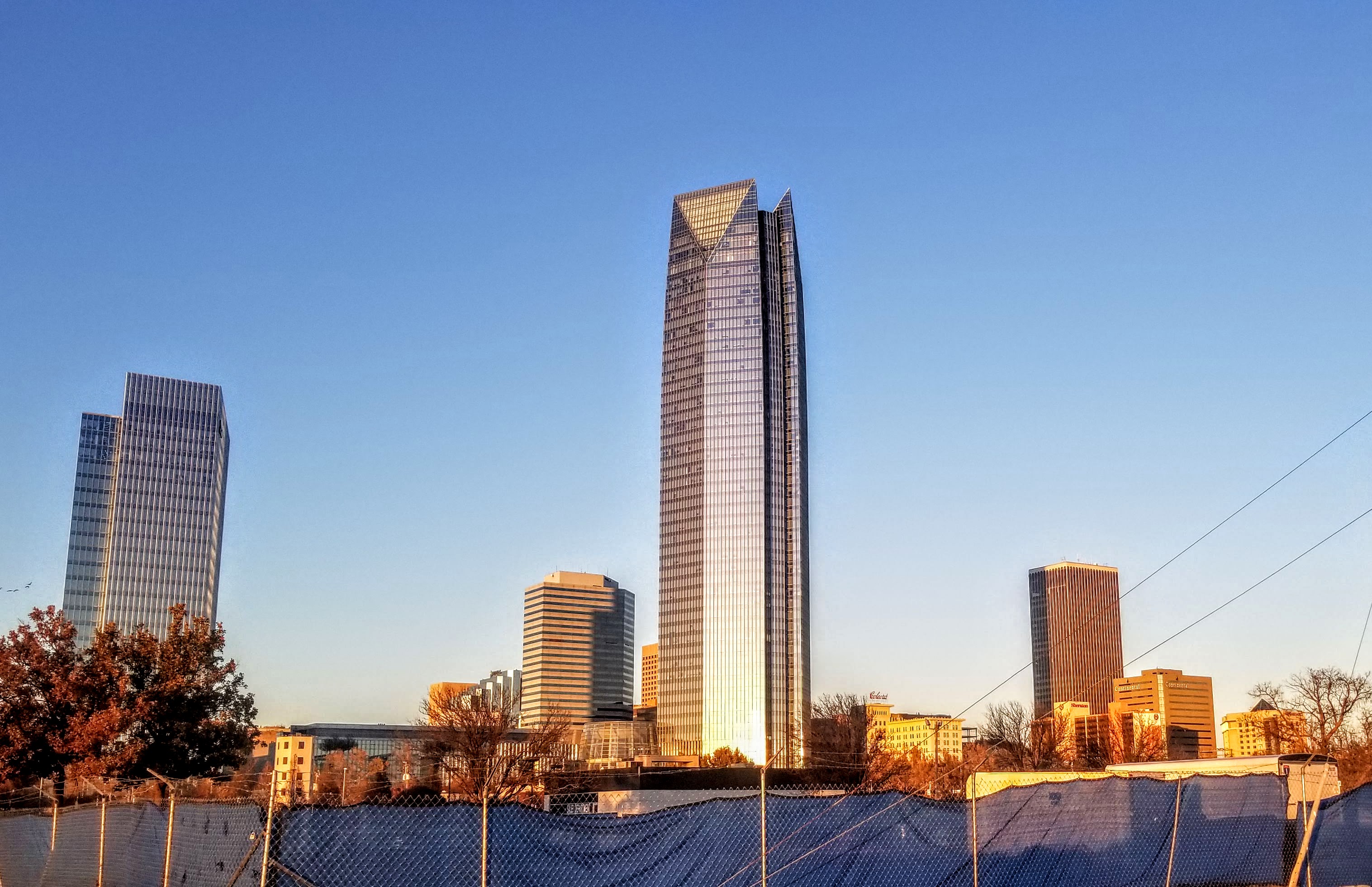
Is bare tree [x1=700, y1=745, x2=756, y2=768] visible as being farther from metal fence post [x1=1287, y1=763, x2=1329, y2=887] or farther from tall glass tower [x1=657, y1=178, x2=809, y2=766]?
metal fence post [x1=1287, y1=763, x2=1329, y2=887]

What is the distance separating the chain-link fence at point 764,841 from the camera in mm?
10289

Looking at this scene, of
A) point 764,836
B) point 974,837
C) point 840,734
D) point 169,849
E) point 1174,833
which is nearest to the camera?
point 764,836

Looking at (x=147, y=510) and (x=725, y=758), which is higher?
(x=147, y=510)

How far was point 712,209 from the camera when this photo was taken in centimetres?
18925

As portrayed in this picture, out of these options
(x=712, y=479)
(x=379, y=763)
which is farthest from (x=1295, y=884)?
(x=712, y=479)

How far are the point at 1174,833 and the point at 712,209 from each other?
181 meters

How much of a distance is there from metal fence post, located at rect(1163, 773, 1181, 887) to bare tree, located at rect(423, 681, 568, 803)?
2409cm

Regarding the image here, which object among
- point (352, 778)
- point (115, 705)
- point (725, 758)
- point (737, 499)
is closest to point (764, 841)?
point (115, 705)

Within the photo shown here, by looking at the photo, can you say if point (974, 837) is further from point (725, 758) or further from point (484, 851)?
point (725, 758)

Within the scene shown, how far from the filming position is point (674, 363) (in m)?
188

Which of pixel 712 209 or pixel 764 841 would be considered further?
pixel 712 209

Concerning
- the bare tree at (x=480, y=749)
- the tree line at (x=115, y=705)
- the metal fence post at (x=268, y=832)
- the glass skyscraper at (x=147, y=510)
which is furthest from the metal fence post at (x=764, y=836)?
the glass skyscraper at (x=147, y=510)

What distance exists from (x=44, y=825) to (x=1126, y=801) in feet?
44.6

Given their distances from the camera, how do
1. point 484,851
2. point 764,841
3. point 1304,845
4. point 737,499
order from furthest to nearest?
point 737,499
point 1304,845
point 764,841
point 484,851
